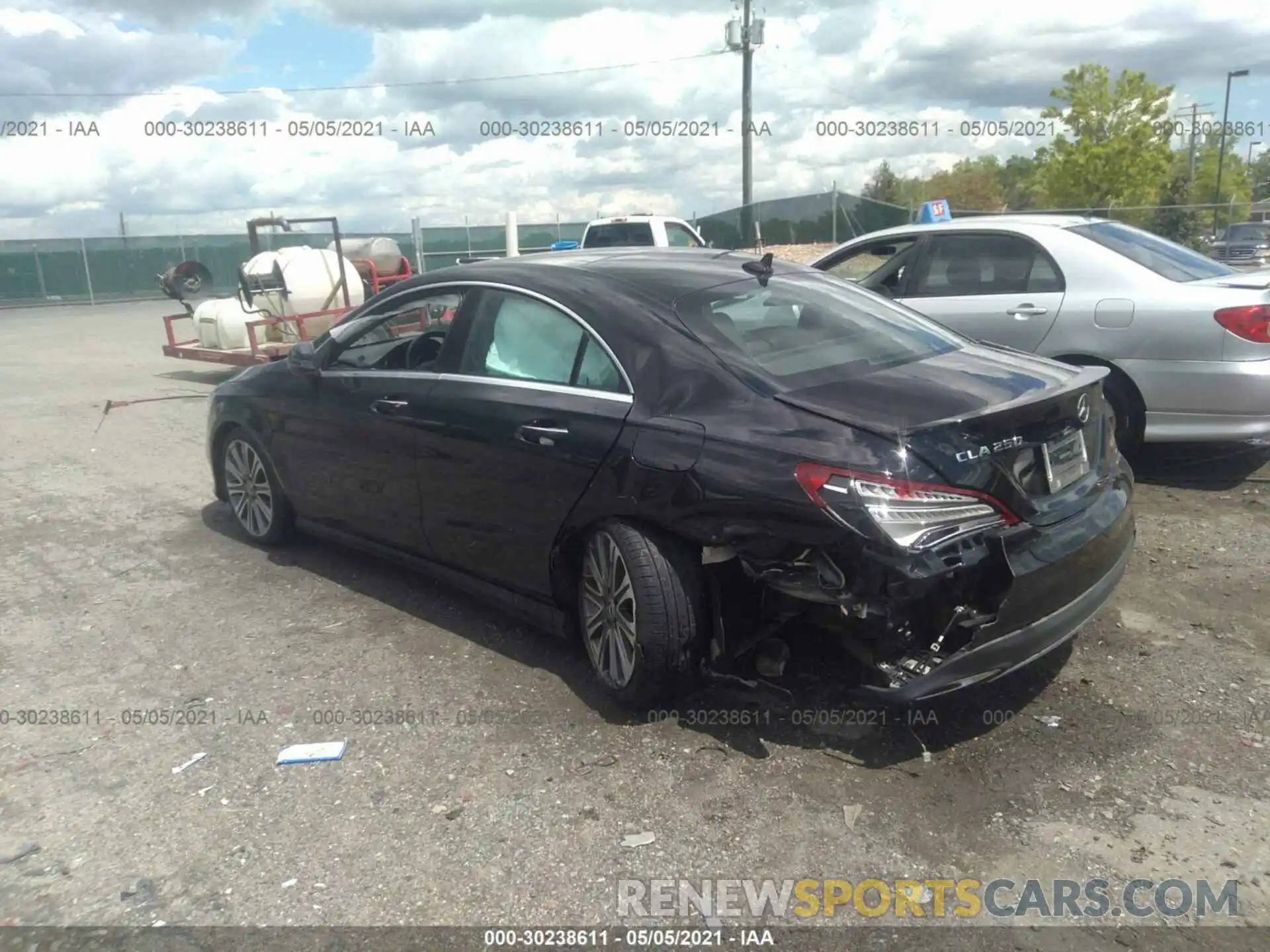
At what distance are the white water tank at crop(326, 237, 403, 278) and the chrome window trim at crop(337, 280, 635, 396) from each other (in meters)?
10.6

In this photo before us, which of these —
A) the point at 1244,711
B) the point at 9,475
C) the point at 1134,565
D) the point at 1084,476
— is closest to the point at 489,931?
the point at 1084,476

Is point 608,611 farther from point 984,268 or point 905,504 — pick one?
point 984,268

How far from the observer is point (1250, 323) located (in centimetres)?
573

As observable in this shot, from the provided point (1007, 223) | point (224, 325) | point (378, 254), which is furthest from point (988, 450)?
point (378, 254)

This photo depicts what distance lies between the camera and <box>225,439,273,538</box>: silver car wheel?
223 inches

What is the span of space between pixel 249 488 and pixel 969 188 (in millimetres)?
60685

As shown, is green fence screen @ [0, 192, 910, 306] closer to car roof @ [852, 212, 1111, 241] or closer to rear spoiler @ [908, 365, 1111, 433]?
car roof @ [852, 212, 1111, 241]

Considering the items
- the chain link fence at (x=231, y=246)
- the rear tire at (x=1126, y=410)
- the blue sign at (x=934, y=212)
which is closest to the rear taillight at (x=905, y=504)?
the rear tire at (x=1126, y=410)

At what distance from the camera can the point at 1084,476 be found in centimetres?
362

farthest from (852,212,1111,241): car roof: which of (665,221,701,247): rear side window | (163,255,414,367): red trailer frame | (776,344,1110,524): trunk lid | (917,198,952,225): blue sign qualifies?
(665,221,701,247): rear side window

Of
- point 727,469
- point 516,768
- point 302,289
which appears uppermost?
point 302,289

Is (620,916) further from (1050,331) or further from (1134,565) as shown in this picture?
(1050,331)

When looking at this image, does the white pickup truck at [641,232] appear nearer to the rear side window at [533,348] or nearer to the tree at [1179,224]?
the rear side window at [533,348]

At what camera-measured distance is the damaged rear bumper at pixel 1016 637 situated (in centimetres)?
312
